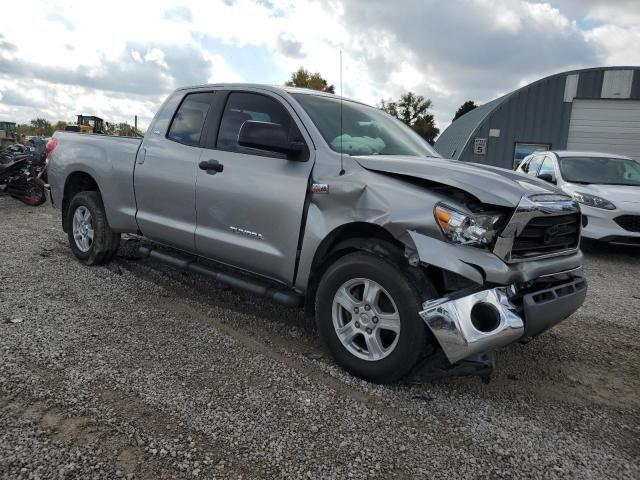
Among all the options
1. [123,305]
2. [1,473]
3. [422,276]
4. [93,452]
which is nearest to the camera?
[1,473]

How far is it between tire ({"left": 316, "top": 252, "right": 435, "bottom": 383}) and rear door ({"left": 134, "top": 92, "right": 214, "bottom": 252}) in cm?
159

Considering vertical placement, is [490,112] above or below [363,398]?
above

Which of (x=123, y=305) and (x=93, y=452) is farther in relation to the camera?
(x=123, y=305)

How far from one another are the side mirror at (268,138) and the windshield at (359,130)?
267 mm

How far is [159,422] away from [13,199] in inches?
418

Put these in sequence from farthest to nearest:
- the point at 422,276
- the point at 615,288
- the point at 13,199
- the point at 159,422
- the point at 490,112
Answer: the point at 490,112 < the point at 13,199 < the point at 615,288 < the point at 422,276 < the point at 159,422

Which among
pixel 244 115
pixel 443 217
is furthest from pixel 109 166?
pixel 443 217

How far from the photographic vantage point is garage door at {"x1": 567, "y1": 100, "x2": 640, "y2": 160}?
1786 centimetres

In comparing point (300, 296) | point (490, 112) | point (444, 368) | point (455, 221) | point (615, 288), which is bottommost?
point (615, 288)

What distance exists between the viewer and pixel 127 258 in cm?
585

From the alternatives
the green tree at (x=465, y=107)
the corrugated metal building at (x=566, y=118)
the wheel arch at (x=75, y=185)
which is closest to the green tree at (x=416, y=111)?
the green tree at (x=465, y=107)

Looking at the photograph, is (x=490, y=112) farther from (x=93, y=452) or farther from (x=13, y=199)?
(x=93, y=452)

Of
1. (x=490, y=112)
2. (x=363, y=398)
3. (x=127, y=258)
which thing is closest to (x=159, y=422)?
(x=363, y=398)

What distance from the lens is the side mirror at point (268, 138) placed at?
3.41 meters
